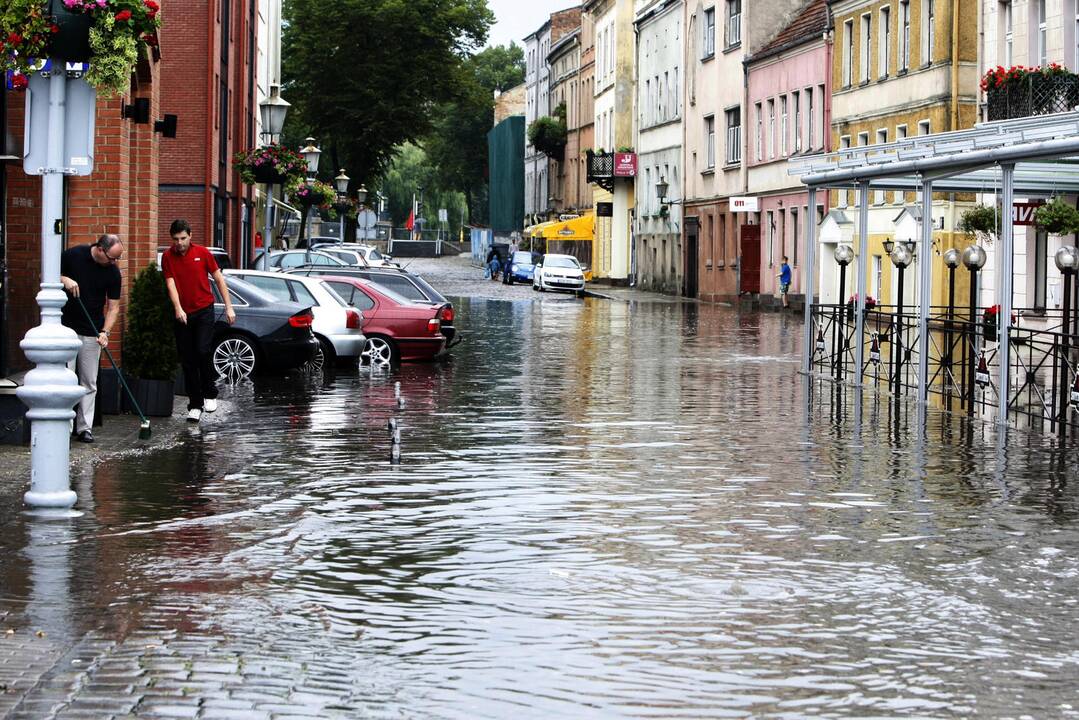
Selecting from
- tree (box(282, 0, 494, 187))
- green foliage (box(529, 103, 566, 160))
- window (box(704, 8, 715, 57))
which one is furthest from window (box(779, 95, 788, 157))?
green foliage (box(529, 103, 566, 160))

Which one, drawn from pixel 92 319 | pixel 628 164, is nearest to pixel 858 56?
pixel 628 164

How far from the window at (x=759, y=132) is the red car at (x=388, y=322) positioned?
35.9 metres

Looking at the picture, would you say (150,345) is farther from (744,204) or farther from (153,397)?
(744,204)

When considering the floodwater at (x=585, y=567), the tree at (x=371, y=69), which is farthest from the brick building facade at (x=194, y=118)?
the tree at (x=371, y=69)

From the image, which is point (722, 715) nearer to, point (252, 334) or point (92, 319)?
point (92, 319)

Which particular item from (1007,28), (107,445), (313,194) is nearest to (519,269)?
(313,194)

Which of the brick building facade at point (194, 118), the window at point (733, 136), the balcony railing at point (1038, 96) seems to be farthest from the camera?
the window at point (733, 136)

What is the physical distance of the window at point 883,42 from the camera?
48625 millimetres

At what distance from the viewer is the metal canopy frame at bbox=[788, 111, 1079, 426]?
56.7 ft

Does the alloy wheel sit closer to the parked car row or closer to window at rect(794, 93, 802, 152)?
the parked car row

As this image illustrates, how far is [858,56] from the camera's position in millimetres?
51406

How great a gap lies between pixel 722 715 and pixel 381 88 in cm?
6924

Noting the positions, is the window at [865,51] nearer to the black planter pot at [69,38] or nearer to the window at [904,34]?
the window at [904,34]

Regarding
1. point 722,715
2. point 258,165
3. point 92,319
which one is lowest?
point 722,715
